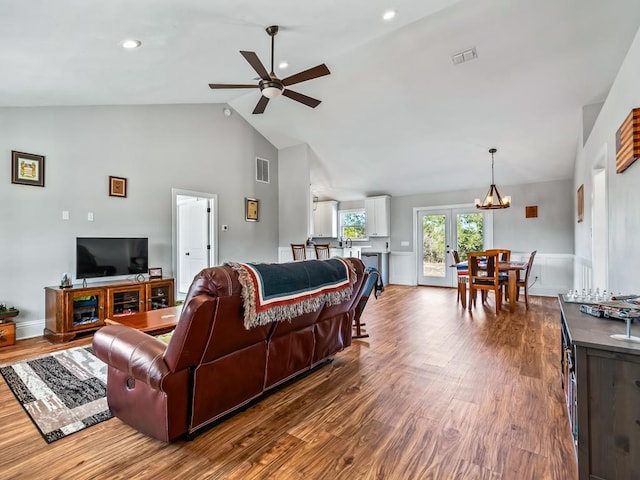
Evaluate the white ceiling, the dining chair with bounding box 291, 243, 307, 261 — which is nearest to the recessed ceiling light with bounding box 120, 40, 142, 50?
the white ceiling

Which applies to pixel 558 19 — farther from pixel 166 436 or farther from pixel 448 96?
pixel 166 436

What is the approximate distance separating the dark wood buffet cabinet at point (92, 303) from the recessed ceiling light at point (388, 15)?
4218mm

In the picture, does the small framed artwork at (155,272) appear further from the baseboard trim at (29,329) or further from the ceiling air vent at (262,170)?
the ceiling air vent at (262,170)

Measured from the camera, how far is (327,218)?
9.02 metres

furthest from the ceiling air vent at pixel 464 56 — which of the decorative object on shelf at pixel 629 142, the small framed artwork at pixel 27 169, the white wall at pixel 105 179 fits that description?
the small framed artwork at pixel 27 169

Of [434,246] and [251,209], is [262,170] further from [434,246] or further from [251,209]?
[434,246]

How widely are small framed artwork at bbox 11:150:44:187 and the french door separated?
6947 millimetres

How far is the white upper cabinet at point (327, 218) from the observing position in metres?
8.94

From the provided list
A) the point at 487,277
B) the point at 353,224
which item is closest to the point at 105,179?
the point at 487,277

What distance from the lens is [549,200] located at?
21.1 feet

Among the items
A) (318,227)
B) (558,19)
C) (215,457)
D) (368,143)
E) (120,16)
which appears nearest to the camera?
(215,457)

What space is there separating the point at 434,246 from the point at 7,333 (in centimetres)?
738

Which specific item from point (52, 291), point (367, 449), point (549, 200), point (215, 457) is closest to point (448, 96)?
point (549, 200)

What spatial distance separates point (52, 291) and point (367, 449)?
3.95 m
